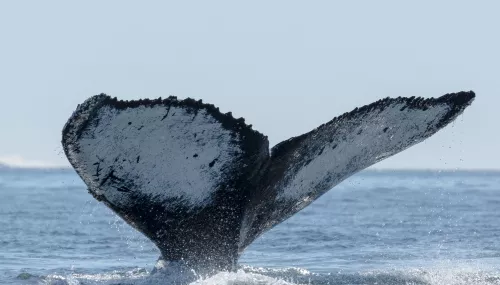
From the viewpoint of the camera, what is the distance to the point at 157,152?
680 centimetres

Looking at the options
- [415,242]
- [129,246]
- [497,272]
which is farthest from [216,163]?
[415,242]

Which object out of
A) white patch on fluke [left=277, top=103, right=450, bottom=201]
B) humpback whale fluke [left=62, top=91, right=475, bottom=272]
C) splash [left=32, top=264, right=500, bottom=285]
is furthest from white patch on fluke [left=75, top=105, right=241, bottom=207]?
splash [left=32, top=264, right=500, bottom=285]

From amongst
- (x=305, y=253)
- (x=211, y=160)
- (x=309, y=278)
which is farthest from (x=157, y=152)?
(x=305, y=253)

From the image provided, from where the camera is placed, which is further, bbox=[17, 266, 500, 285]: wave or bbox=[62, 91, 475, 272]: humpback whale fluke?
bbox=[17, 266, 500, 285]: wave

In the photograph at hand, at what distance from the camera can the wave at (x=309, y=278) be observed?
817cm

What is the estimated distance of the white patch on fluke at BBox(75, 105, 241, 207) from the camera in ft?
21.5

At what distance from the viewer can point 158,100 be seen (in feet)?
21.3

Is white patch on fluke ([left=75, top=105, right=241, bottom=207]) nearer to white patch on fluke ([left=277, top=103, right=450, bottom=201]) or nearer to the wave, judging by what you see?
white patch on fluke ([left=277, top=103, right=450, bottom=201])

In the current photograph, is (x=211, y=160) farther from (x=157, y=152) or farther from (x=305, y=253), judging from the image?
(x=305, y=253)

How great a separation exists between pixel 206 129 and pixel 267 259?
5.76 meters

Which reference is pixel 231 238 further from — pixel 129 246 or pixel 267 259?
pixel 129 246

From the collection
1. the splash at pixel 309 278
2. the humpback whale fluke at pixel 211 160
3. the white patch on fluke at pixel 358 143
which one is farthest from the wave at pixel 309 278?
the white patch on fluke at pixel 358 143

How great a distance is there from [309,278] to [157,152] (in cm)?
296

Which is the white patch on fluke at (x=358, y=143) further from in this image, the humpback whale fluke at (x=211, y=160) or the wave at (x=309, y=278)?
the wave at (x=309, y=278)
